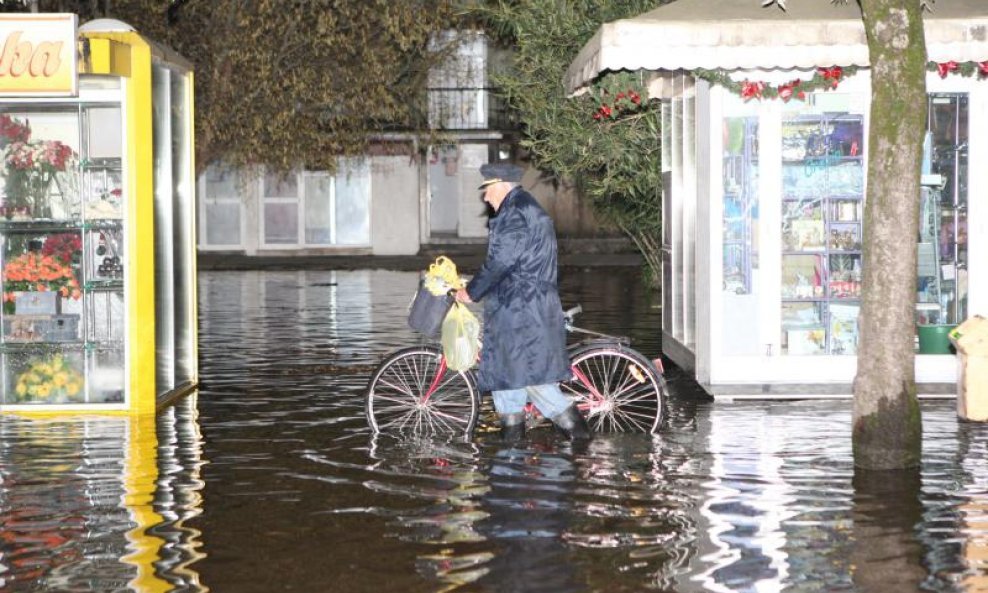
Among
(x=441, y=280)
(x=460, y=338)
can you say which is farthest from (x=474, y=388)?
(x=441, y=280)

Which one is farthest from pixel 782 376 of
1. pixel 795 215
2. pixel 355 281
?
pixel 355 281

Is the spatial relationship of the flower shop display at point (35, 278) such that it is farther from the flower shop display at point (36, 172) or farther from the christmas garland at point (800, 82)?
the christmas garland at point (800, 82)

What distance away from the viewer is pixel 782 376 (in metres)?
12.6

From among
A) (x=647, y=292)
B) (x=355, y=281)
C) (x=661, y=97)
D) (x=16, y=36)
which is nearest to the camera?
(x=16, y=36)

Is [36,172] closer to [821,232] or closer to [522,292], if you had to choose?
[522,292]

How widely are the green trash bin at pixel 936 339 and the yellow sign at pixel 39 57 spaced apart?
643 centimetres

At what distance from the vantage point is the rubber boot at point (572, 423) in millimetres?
10383

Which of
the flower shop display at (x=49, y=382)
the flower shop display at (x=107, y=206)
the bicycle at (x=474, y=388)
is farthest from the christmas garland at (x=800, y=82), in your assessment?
the flower shop display at (x=49, y=382)

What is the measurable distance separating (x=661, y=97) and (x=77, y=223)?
563 cm

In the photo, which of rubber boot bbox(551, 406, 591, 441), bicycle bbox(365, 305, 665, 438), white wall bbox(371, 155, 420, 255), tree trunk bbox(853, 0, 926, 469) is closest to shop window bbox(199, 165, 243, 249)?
white wall bbox(371, 155, 420, 255)

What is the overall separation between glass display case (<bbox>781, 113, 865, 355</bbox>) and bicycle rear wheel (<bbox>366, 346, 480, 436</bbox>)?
3150mm

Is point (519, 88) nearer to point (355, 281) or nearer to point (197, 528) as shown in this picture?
point (197, 528)

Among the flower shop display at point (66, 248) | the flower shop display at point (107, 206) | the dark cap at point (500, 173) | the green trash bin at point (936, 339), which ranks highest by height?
the dark cap at point (500, 173)

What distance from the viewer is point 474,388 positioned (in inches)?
417
